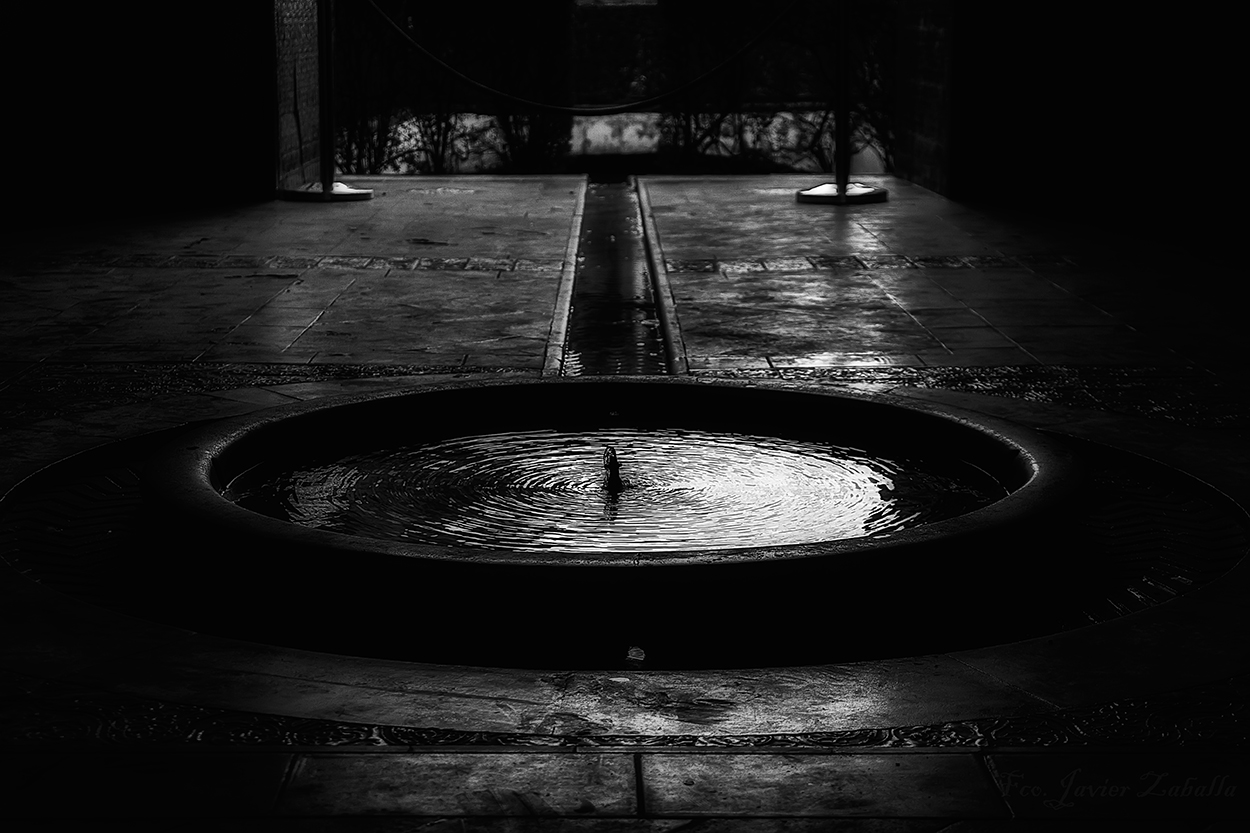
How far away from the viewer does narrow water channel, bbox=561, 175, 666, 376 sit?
20.8 ft

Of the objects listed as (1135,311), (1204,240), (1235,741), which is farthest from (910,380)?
(1204,240)

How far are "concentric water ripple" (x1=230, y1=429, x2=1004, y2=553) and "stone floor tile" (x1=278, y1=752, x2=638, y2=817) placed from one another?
3.88ft

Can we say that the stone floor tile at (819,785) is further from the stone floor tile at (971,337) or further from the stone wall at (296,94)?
the stone wall at (296,94)

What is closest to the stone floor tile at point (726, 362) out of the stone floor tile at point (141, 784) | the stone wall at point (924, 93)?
the stone floor tile at point (141, 784)

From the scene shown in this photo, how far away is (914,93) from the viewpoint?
13.0m

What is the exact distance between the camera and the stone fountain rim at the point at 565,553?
3.15 meters

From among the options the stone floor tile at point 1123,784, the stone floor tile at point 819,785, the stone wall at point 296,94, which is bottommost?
the stone floor tile at point 819,785

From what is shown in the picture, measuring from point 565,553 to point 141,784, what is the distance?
1.08m

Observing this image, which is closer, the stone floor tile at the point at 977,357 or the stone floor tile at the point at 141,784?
the stone floor tile at the point at 141,784

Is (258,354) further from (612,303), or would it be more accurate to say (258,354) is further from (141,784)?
(141,784)

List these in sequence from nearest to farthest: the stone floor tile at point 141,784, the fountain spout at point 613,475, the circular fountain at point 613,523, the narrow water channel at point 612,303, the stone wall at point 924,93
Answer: the stone floor tile at point 141,784 → the circular fountain at point 613,523 → the fountain spout at point 613,475 → the narrow water channel at point 612,303 → the stone wall at point 924,93

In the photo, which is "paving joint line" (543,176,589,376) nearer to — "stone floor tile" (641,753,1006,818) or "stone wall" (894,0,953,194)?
"stone wall" (894,0,953,194)

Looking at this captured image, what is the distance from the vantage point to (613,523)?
397 cm

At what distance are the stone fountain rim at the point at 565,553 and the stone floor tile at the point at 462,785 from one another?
0.67 meters
